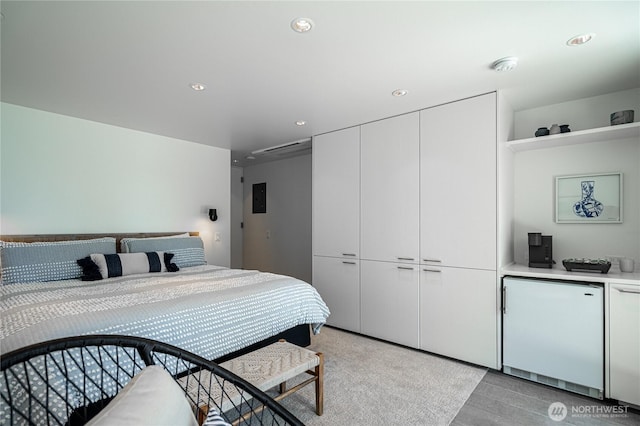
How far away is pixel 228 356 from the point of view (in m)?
2.31

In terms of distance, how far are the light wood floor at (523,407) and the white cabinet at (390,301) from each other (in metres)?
0.67

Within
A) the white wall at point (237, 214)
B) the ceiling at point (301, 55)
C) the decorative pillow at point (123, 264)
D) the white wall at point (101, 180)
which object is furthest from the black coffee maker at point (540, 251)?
the white wall at point (237, 214)

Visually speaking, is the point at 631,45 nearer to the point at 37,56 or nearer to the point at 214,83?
the point at 214,83

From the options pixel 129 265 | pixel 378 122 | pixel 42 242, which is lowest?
pixel 129 265

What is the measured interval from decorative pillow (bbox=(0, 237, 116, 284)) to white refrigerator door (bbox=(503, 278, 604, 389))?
3.73m

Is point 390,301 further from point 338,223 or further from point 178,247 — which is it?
point 178,247

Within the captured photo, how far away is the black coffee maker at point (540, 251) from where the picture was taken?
276cm

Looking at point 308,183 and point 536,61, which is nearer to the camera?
point 536,61

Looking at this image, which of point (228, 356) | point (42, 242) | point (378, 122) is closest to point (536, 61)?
point (378, 122)

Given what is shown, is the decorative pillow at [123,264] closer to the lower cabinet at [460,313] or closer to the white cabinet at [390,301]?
the white cabinet at [390,301]

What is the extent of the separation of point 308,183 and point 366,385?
330 cm

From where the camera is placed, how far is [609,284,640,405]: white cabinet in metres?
2.15

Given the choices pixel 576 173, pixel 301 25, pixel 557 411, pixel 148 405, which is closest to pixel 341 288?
pixel 557 411

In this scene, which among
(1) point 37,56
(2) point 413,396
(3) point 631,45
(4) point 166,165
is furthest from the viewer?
(4) point 166,165
